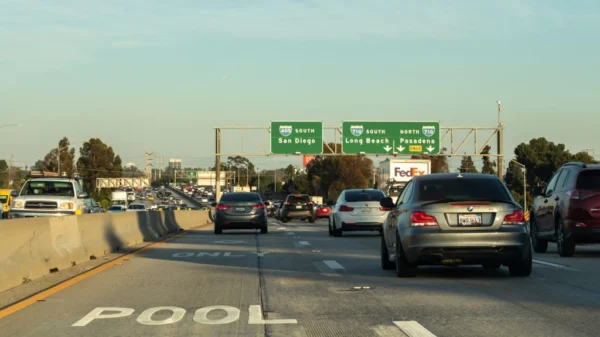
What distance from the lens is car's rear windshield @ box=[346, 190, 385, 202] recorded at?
2975 centimetres

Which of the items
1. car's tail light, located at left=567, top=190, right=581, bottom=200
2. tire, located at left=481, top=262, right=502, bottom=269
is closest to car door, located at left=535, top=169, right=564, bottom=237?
car's tail light, located at left=567, top=190, right=581, bottom=200

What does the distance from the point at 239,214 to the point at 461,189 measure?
1932 centimetres

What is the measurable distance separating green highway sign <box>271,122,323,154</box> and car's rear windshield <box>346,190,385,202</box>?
105 feet

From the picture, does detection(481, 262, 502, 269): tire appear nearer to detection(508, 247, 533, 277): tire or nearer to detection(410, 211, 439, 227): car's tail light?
detection(508, 247, 533, 277): tire

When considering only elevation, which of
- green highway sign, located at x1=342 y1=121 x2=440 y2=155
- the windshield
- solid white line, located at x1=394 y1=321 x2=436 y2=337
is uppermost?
green highway sign, located at x1=342 y1=121 x2=440 y2=155

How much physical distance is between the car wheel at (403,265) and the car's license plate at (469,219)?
1.00 meters

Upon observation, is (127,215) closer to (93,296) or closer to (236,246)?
(236,246)

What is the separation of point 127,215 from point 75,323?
Answer: 16303mm

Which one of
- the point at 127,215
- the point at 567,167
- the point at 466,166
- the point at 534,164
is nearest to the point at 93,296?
the point at 567,167

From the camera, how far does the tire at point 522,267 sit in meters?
13.8

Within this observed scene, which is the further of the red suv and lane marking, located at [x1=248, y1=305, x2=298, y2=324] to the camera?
the red suv

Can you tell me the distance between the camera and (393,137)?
61312 millimetres

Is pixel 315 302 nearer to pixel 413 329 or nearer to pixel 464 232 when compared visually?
pixel 413 329

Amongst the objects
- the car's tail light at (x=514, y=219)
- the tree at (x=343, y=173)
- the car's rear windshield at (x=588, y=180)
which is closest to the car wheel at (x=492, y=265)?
the car's tail light at (x=514, y=219)
